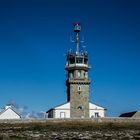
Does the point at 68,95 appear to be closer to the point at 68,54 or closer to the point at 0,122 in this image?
the point at 68,54

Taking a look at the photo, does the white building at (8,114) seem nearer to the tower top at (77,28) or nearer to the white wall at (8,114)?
the white wall at (8,114)

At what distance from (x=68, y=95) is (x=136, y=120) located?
16336 millimetres

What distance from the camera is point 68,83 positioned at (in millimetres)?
74000

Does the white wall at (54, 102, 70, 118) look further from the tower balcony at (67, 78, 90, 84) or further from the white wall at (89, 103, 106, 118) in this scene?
the white wall at (89, 103, 106, 118)

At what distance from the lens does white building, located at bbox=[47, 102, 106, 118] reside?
73562mm

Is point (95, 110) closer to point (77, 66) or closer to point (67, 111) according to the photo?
point (67, 111)

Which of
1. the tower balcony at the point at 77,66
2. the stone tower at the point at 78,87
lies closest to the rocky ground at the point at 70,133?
the stone tower at the point at 78,87

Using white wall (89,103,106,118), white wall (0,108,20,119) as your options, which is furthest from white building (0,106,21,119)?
white wall (89,103,106,118)

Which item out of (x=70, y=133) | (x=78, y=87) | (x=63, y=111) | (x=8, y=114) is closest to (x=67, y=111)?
(x=63, y=111)

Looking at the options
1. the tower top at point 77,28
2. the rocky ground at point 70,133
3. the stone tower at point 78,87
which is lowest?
the rocky ground at point 70,133

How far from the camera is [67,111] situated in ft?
242

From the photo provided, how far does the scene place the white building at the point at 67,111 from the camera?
241 ft

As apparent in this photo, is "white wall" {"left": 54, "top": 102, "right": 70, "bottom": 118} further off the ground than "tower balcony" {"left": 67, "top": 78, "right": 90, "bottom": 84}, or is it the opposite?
"tower balcony" {"left": 67, "top": 78, "right": 90, "bottom": 84}

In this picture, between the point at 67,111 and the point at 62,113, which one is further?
the point at 62,113
